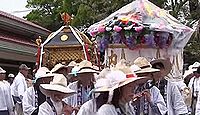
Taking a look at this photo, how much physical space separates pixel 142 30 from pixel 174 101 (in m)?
2.10

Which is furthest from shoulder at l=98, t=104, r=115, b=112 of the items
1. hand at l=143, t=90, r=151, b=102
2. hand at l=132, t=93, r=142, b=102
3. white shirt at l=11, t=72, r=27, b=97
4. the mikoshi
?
white shirt at l=11, t=72, r=27, b=97

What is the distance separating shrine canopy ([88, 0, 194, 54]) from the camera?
29.3 feet

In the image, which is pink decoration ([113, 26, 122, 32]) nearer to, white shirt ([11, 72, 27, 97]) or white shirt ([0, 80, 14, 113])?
white shirt ([0, 80, 14, 113])

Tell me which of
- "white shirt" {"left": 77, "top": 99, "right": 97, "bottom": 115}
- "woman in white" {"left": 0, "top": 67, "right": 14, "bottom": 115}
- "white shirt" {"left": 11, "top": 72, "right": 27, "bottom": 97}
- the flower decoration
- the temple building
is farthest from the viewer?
the temple building

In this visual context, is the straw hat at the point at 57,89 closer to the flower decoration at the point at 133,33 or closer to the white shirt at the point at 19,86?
the flower decoration at the point at 133,33

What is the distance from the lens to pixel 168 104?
707 centimetres

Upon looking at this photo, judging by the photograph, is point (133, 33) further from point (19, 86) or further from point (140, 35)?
point (19, 86)

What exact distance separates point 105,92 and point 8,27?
15.8m

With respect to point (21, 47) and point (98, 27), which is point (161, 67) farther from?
point (21, 47)

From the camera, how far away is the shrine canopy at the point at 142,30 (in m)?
8.95

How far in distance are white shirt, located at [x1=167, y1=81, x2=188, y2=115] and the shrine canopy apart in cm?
195

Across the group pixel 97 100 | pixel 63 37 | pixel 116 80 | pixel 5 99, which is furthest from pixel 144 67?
pixel 5 99

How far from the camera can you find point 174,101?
282 inches

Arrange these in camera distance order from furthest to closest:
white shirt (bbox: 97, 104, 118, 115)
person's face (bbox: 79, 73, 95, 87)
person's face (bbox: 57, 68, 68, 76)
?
person's face (bbox: 57, 68, 68, 76) < person's face (bbox: 79, 73, 95, 87) < white shirt (bbox: 97, 104, 118, 115)
